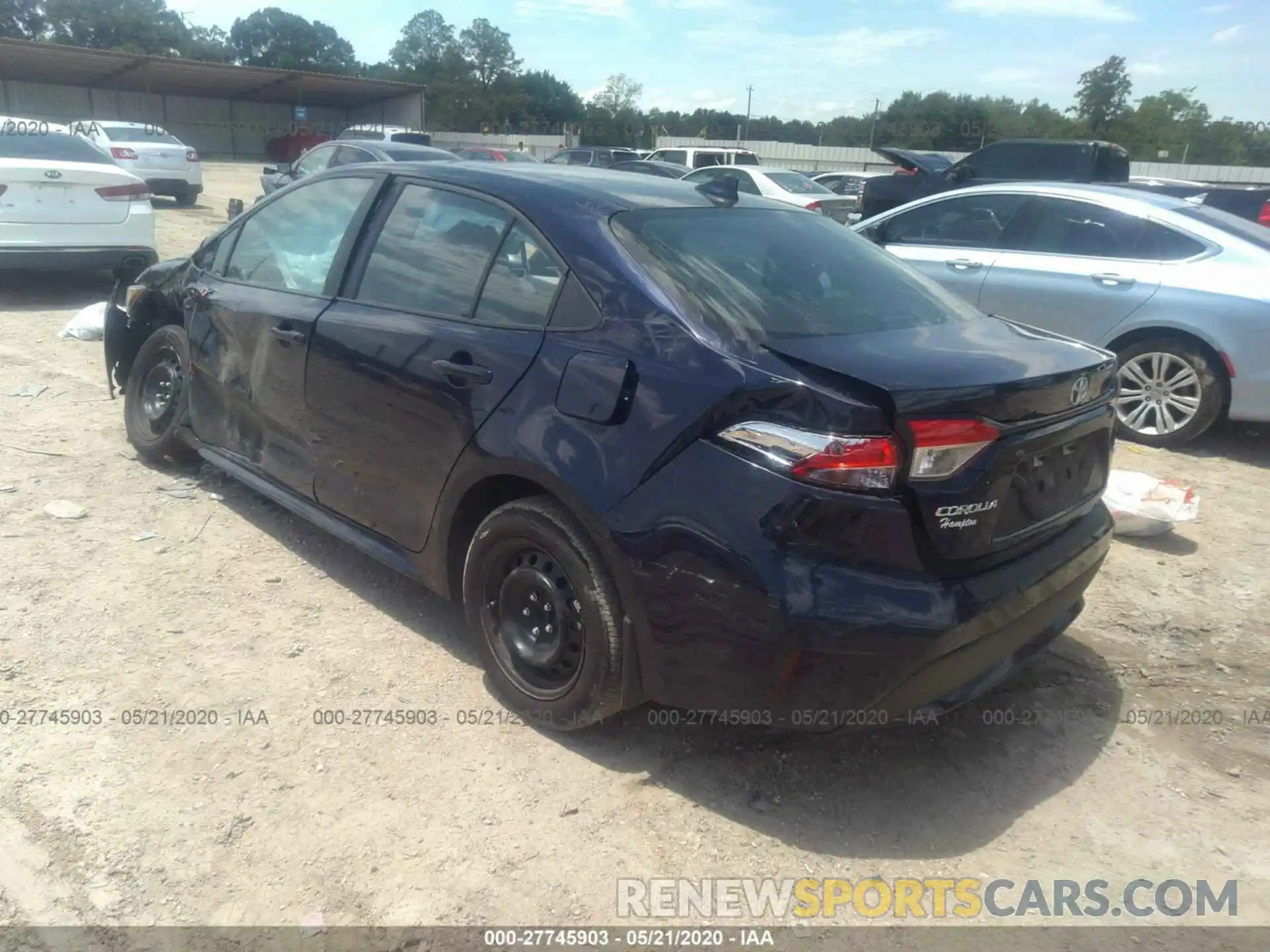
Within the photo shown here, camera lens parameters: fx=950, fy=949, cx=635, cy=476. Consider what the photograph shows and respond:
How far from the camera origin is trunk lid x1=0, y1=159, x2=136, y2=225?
8.21 meters

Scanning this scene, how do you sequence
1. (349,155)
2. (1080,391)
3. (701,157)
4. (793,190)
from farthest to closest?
(701,157)
(793,190)
(349,155)
(1080,391)

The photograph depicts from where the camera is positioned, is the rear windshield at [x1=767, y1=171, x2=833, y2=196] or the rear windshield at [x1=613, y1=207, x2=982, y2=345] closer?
the rear windshield at [x1=613, y1=207, x2=982, y2=345]

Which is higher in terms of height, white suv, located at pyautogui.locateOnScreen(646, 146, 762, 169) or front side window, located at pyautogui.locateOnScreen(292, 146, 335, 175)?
white suv, located at pyautogui.locateOnScreen(646, 146, 762, 169)

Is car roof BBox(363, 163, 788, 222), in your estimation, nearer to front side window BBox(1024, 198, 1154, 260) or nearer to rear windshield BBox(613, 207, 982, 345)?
rear windshield BBox(613, 207, 982, 345)

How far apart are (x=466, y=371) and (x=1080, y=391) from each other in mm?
1876

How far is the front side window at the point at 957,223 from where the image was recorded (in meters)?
6.96

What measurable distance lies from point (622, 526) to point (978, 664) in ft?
3.45

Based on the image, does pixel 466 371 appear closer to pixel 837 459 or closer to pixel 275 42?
pixel 837 459

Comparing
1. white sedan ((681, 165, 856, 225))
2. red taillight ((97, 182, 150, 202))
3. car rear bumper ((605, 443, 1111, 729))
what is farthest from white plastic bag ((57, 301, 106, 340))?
white sedan ((681, 165, 856, 225))

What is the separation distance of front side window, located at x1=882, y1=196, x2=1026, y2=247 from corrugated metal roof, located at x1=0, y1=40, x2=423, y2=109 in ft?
110

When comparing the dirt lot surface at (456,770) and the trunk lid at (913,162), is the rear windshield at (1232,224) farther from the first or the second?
the trunk lid at (913,162)

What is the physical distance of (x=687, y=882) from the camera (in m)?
2.49

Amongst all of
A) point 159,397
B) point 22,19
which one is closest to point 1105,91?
point 159,397

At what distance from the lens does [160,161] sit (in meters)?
18.1
